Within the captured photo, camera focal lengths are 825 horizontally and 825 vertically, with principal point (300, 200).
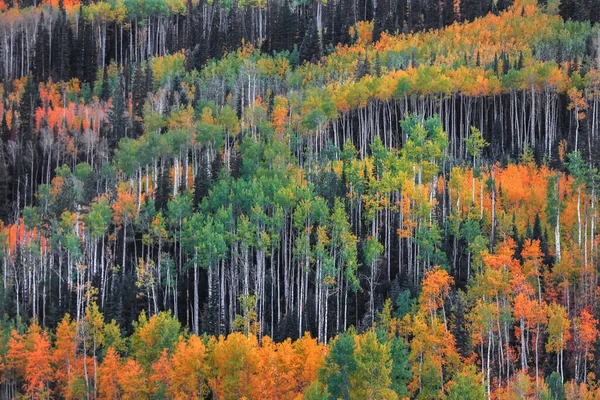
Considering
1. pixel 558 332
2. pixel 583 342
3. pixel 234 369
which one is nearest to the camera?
pixel 234 369

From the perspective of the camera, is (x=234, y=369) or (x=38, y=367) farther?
(x=38, y=367)

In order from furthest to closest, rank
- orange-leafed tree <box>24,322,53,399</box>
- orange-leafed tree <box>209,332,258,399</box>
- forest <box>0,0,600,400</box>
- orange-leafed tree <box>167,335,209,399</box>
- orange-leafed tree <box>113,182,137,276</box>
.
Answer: orange-leafed tree <box>113,182,137,276</box>, orange-leafed tree <box>24,322,53,399</box>, forest <box>0,0,600,400</box>, orange-leafed tree <box>167,335,209,399</box>, orange-leafed tree <box>209,332,258,399</box>

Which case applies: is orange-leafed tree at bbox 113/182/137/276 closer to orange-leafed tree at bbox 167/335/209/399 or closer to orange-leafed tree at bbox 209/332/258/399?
orange-leafed tree at bbox 167/335/209/399

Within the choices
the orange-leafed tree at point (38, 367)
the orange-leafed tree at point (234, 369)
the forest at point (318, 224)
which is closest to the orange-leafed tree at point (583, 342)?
the forest at point (318, 224)

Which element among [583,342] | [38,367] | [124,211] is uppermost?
[124,211]

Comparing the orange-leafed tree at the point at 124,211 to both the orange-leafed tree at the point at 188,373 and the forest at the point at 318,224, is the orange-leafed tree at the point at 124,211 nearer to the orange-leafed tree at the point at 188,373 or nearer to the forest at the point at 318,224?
the forest at the point at 318,224

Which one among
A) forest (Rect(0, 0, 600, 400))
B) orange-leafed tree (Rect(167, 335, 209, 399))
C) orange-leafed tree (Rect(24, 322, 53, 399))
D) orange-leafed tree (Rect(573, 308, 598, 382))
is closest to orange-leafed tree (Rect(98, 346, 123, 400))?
forest (Rect(0, 0, 600, 400))

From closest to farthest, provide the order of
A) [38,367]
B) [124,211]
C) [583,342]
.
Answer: [583,342], [38,367], [124,211]

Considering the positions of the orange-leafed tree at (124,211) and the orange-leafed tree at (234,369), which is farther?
the orange-leafed tree at (124,211)

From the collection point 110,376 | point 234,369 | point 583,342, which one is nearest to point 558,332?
point 583,342

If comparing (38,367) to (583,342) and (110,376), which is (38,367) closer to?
(110,376)
